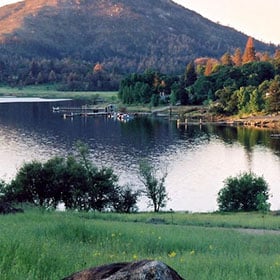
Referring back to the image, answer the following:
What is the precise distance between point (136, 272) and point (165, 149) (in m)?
76.8

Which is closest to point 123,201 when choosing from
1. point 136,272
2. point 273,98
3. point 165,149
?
point 136,272

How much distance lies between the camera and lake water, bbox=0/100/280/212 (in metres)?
56.8

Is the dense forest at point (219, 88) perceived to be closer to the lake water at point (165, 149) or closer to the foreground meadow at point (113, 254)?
the lake water at point (165, 149)

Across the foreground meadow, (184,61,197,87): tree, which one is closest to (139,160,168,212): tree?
the foreground meadow

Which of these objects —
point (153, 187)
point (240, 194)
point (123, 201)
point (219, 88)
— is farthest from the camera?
point (219, 88)

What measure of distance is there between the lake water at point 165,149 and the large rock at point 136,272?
42016 millimetres

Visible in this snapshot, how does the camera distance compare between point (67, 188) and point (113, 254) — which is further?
point (67, 188)

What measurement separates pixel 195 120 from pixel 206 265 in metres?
114

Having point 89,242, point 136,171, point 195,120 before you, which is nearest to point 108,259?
point 89,242

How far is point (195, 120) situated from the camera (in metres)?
122

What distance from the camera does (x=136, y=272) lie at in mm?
4711

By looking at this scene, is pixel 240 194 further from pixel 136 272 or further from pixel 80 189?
pixel 136 272

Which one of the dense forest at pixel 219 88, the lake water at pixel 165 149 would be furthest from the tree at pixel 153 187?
the dense forest at pixel 219 88

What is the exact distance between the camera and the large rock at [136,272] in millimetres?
4664
